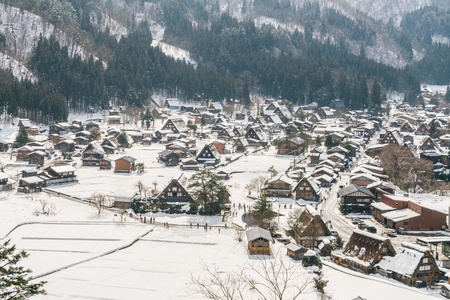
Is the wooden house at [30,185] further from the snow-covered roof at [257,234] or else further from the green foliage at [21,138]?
the snow-covered roof at [257,234]

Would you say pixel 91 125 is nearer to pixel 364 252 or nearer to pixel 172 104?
pixel 172 104

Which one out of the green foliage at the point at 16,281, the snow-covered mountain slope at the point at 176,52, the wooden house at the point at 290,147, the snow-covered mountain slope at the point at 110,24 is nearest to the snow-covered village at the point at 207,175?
the green foliage at the point at 16,281

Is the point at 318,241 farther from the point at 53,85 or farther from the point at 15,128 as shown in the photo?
the point at 53,85

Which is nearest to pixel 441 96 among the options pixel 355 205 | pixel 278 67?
pixel 278 67

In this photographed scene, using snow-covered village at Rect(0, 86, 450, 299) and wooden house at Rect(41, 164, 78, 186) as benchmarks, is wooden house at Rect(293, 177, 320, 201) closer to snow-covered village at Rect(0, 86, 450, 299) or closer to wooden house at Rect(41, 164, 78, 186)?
snow-covered village at Rect(0, 86, 450, 299)

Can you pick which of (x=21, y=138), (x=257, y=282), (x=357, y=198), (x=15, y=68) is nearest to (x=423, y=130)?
(x=357, y=198)

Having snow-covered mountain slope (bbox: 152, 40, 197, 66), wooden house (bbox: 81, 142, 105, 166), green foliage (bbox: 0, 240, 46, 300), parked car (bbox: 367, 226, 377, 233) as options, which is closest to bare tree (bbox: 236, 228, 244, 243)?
parked car (bbox: 367, 226, 377, 233)
